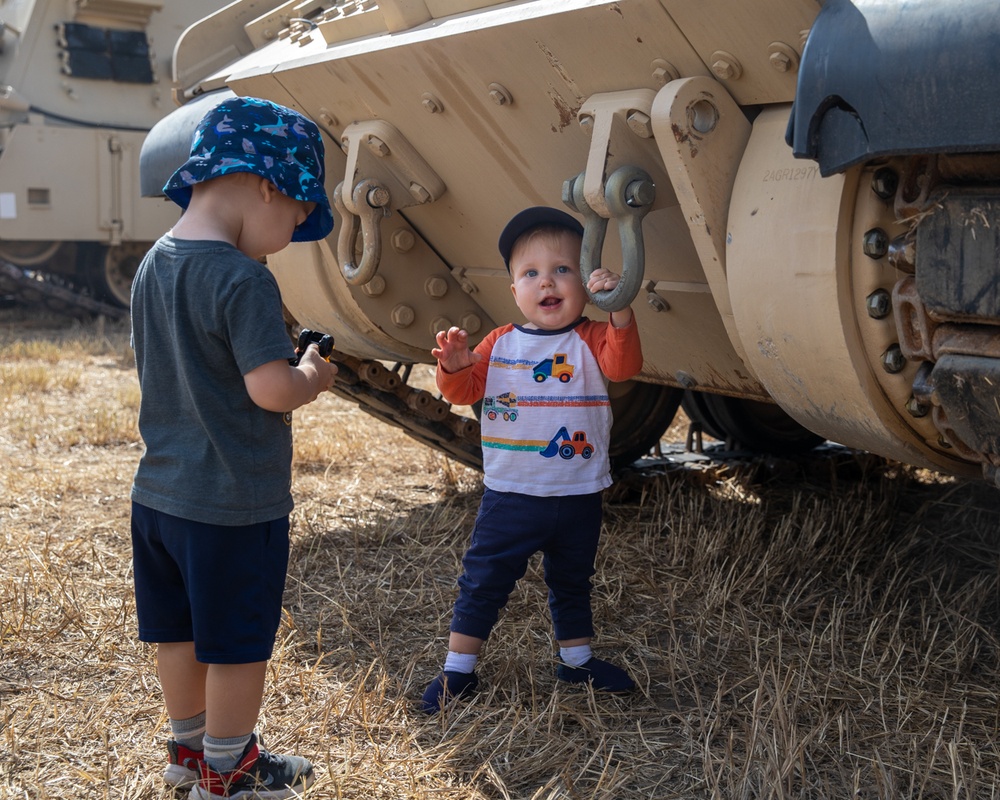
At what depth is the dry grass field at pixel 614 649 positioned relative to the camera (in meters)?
2.28

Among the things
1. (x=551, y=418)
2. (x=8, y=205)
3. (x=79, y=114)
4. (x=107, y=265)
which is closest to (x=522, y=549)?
(x=551, y=418)

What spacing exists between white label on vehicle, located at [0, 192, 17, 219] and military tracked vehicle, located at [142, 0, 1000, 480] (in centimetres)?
633

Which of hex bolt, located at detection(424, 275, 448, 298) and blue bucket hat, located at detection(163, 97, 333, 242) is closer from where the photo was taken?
blue bucket hat, located at detection(163, 97, 333, 242)

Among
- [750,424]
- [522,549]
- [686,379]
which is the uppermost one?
[686,379]

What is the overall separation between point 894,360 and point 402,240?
1.80m

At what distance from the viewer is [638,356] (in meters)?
2.43

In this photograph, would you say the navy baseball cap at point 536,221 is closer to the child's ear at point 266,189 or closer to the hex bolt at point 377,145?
the child's ear at point 266,189

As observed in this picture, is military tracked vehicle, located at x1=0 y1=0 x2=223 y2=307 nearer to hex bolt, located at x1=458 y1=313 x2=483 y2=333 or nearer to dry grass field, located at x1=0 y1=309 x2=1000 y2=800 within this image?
dry grass field, located at x1=0 y1=309 x2=1000 y2=800

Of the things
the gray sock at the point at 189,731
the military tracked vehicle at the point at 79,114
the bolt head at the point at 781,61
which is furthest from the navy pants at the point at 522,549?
Answer: the military tracked vehicle at the point at 79,114

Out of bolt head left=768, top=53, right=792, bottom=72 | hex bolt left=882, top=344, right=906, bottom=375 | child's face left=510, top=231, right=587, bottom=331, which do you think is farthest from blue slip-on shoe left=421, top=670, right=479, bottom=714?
bolt head left=768, top=53, right=792, bottom=72

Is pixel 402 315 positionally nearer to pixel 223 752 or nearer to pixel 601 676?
pixel 601 676

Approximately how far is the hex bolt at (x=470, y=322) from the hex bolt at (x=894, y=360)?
6.01 feet

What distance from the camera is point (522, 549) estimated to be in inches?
99.5

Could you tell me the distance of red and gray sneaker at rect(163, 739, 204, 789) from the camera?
87.0 inches
